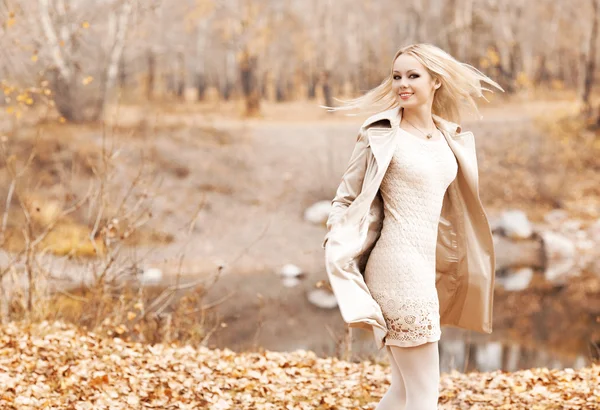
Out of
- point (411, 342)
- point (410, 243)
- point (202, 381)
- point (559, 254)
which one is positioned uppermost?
point (410, 243)

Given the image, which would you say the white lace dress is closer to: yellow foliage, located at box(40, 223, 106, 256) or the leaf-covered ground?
the leaf-covered ground

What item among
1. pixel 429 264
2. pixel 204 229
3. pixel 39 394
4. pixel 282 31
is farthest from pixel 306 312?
pixel 282 31

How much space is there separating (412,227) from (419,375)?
0.55m

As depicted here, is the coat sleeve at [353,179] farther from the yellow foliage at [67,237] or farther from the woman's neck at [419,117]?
the yellow foliage at [67,237]

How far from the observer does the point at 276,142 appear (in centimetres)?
1728

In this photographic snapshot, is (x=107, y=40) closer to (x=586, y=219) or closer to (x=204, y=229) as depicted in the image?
(x=204, y=229)

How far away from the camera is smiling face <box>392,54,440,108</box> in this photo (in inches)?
117

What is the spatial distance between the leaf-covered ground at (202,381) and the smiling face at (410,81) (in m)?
2.35

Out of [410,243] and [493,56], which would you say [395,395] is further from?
[493,56]

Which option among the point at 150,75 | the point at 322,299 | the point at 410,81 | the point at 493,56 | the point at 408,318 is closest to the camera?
the point at 408,318

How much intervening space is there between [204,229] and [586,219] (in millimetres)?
7409

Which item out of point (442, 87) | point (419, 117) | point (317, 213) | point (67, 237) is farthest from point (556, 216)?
point (419, 117)

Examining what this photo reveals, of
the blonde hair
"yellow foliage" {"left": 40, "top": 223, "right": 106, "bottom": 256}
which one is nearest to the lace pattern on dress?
the blonde hair

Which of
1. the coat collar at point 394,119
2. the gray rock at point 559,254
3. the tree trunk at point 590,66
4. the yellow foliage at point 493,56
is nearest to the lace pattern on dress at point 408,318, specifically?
the coat collar at point 394,119
